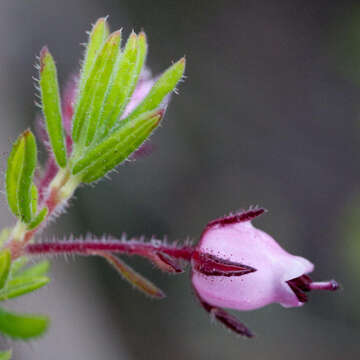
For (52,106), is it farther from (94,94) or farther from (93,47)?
(93,47)

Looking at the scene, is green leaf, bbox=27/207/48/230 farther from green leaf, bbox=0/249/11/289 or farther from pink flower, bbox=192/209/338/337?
pink flower, bbox=192/209/338/337

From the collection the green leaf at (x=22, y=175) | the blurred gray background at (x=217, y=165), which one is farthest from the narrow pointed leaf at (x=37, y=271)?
the blurred gray background at (x=217, y=165)

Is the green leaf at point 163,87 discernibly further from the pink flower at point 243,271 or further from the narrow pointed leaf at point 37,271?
the narrow pointed leaf at point 37,271

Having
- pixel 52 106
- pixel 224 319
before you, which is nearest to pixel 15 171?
pixel 52 106

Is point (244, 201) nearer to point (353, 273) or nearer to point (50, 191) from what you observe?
point (353, 273)

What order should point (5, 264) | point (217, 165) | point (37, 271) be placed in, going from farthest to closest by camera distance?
point (217, 165) → point (37, 271) → point (5, 264)
